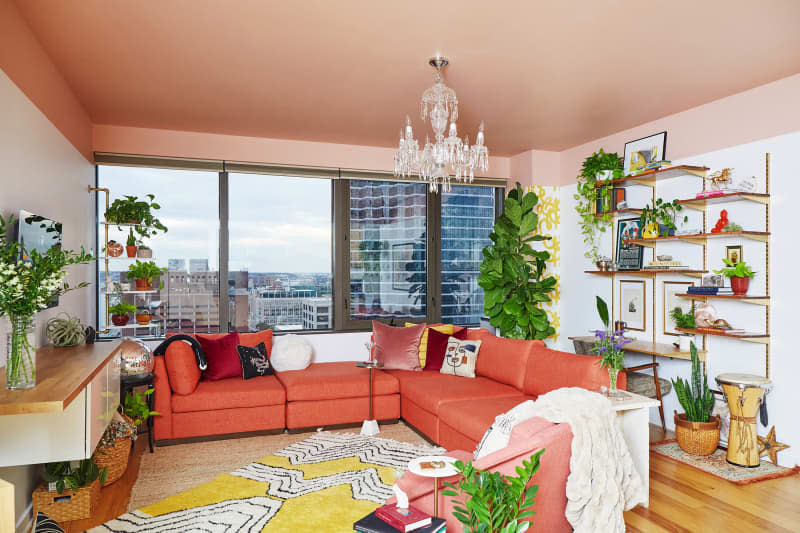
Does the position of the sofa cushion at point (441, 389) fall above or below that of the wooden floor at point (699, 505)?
above

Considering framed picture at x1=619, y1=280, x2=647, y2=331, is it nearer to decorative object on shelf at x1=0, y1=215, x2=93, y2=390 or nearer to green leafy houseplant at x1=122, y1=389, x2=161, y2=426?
green leafy houseplant at x1=122, y1=389, x2=161, y2=426

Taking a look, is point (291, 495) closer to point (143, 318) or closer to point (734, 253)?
point (143, 318)

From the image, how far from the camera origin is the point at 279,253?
18.7ft

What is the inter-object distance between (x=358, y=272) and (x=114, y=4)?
361 cm

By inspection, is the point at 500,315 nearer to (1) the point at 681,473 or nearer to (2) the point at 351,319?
(2) the point at 351,319

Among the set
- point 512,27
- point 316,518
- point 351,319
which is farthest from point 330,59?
point 351,319

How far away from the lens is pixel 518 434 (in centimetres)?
224

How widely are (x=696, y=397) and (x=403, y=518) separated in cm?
309

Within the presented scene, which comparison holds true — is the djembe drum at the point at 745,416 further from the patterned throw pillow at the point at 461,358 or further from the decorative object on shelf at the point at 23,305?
the decorative object on shelf at the point at 23,305

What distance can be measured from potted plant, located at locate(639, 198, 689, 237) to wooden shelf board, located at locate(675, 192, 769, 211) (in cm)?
15

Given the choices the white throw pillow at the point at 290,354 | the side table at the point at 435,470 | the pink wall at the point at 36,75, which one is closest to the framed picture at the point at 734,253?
the side table at the point at 435,470

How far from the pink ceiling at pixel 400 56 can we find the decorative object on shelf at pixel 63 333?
1668mm

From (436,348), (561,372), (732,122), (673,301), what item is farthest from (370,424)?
(732,122)

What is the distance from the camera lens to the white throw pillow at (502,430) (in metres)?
2.35
